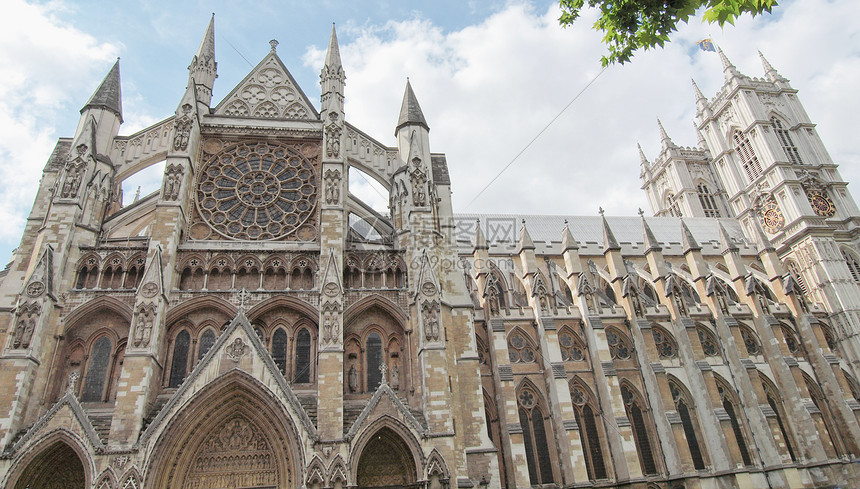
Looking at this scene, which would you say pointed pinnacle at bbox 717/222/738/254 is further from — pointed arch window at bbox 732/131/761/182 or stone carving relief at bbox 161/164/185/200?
stone carving relief at bbox 161/164/185/200

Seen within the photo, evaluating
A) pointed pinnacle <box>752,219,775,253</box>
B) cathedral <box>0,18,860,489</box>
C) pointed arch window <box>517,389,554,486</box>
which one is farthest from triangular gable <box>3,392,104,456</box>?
pointed pinnacle <box>752,219,775,253</box>

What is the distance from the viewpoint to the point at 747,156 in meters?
40.6

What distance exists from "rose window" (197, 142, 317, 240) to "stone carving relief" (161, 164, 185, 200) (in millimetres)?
1125

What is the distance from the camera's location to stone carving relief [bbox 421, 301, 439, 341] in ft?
53.0

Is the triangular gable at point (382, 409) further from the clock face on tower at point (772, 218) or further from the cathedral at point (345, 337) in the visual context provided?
the clock face on tower at point (772, 218)

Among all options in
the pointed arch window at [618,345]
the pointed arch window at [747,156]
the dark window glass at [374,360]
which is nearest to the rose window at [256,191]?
the dark window glass at [374,360]

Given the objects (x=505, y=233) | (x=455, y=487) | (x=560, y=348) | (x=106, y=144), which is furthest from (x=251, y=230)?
(x=505, y=233)

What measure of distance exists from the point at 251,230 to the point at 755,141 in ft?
124

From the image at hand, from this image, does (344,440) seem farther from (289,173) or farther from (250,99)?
(250,99)

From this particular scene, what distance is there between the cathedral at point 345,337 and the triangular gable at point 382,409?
0.06 meters

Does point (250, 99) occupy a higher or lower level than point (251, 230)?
higher

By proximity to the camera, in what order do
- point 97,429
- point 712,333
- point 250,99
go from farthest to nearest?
point 712,333
point 250,99
point 97,429

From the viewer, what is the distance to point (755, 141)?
39594 millimetres

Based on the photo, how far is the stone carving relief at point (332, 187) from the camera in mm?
18188
